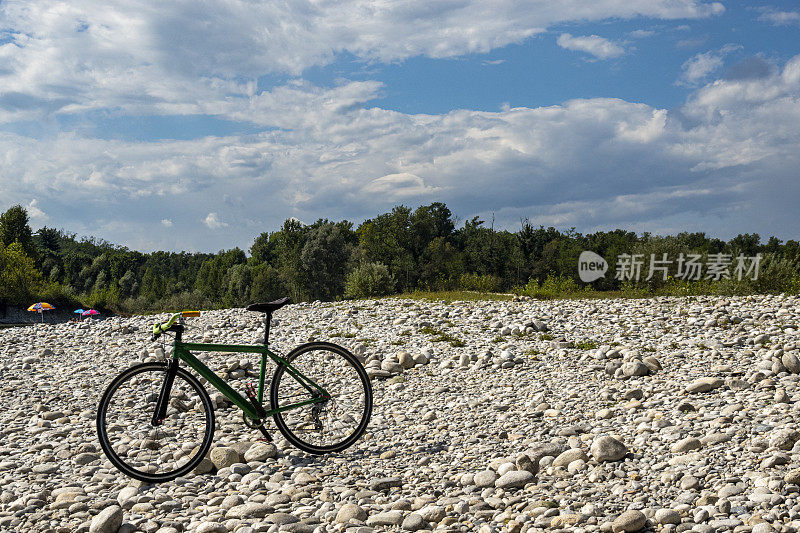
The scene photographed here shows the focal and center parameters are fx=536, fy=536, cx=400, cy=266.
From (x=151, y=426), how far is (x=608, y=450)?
456 centimetres

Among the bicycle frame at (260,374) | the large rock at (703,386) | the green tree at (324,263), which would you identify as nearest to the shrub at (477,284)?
the large rock at (703,386)

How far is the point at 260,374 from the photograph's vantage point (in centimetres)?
546

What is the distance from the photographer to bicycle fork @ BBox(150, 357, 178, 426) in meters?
5.30

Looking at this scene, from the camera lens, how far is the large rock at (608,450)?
486 centimetres

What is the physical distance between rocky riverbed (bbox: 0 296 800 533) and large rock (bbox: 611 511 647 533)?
20mm

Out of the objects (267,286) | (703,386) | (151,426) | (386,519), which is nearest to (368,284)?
(703,386)

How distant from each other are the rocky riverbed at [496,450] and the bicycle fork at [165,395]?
62 centimetres

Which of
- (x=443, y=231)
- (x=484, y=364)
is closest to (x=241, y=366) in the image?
(x=484, y=364)

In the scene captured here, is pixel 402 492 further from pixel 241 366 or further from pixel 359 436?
pixel 241 366

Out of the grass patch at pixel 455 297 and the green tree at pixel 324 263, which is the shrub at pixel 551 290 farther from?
the green tree at pixel 324 263

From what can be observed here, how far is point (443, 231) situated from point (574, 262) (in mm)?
17432

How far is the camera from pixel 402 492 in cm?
466

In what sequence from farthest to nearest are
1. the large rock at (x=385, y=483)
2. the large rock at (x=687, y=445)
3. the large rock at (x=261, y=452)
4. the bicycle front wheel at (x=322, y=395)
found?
the bicycle front wheel at (x=322, y=395)
the large rock at (x=261, y=452)
the large rock at (x=687, y=445)
the large rock at (x=385, y=483)

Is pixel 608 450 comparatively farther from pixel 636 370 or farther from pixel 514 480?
pixel 636 370
